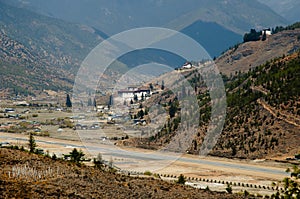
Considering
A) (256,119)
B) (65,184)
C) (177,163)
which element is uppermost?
(256,119)

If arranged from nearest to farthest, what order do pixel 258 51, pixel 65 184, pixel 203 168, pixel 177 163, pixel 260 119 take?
pixel 65 184
pixel 203 168
pixel 177 163
pixel 260 119
pixel 258 51

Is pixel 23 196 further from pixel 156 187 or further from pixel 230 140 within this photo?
pixel 230 140

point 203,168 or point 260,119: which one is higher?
point 260,119

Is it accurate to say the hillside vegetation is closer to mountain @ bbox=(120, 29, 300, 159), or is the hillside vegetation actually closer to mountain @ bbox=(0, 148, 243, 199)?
mountain @ bbox=(120, 29, 300, 159)

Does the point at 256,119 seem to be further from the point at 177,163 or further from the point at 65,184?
the point at 65,184

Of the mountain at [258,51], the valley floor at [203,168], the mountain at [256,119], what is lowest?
the valley floor at [203,168]

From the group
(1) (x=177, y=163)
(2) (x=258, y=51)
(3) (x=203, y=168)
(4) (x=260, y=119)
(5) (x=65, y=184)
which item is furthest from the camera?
(2) (x=258, y=51)

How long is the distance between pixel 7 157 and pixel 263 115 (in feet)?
172

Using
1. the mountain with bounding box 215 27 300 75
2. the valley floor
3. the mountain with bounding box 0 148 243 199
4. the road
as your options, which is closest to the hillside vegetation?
the valley floor

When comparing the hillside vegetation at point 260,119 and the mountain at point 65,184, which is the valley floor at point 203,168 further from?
the mountain at point 65,184

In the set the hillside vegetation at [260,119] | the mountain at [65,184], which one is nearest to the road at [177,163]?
the hillside vegetation at [260,119]

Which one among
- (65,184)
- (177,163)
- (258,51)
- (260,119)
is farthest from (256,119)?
(258,51)

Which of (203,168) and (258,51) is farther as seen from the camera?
(258,51)

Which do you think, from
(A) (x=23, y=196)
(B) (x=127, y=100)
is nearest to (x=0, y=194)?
(A) (x=23, y=196)
